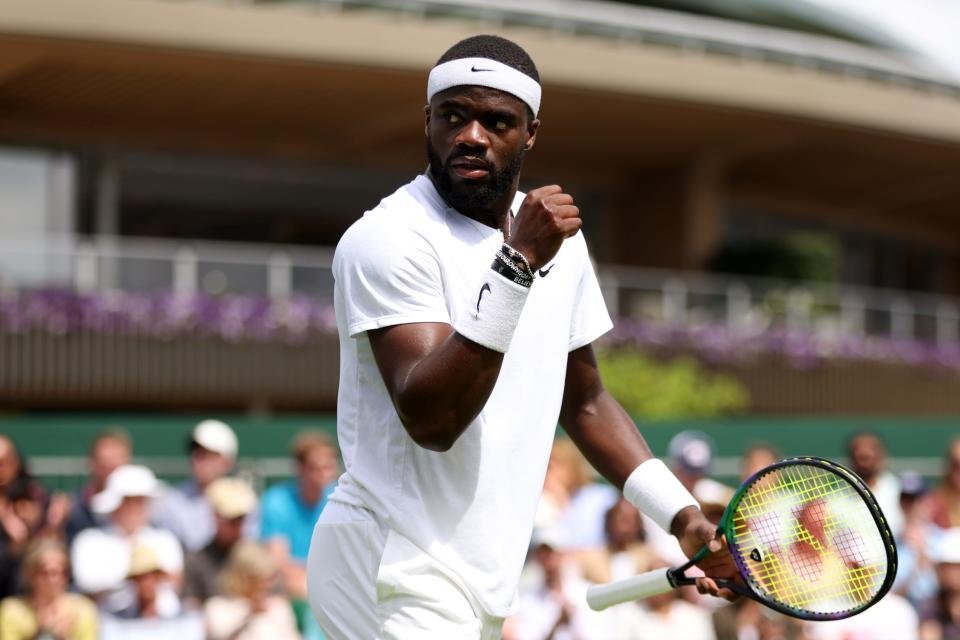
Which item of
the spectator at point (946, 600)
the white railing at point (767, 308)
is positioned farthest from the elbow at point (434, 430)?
the white railing at point (767, 308)

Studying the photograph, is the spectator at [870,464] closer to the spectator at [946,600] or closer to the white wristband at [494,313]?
the spectator at [946,600]

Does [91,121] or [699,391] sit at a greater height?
[91,121]

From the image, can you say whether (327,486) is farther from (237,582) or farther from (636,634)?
(636,634)

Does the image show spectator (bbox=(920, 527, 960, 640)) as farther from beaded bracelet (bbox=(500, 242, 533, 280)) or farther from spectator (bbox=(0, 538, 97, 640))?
beaded bracelet (bbox=(500, 242, 533, 280))

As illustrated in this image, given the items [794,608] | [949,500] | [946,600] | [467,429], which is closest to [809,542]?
[794,608]

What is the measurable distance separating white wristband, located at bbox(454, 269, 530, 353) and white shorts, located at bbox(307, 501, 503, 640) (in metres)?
0.58

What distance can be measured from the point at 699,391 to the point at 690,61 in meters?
5.92

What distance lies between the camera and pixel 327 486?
26.7 ft

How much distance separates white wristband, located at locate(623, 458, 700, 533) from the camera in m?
3.76

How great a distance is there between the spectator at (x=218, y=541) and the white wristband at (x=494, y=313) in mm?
5128

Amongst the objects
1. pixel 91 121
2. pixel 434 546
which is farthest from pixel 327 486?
pixel 91 121

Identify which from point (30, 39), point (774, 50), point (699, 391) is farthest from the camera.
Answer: point (774, 50)

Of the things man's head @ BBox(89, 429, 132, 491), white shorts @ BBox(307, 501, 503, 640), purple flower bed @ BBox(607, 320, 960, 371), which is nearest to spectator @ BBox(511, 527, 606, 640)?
man's head @ BBox(89, 429, 132, 491)

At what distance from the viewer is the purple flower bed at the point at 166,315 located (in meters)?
18.2
